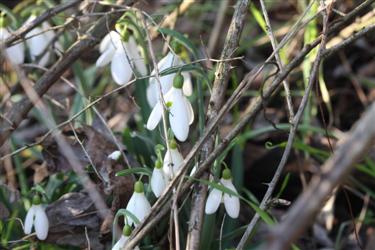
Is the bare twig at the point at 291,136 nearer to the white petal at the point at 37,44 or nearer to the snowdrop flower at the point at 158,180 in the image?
the snowdrop flower at the point at 158,180

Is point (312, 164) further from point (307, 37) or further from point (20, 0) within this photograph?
point (20, 0)

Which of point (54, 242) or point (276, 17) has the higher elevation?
point (276, 17)

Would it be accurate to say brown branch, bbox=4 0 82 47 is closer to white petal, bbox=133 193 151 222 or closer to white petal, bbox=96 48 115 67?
white petal, bbox=96 48 115 67

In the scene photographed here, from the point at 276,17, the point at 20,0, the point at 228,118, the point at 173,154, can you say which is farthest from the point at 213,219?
the point at 276,17

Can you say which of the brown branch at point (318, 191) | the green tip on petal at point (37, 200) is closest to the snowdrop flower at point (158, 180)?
the green tip on petal at point (37, 200)

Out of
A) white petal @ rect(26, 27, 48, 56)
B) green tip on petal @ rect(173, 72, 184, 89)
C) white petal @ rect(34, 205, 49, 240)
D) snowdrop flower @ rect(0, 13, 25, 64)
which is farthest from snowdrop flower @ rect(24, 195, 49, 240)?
white petal @ rect(26, 27, 48, 56)

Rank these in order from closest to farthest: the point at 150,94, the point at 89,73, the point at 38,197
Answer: the point at 38,197 < the point at 150,94 < the point at 89,73
